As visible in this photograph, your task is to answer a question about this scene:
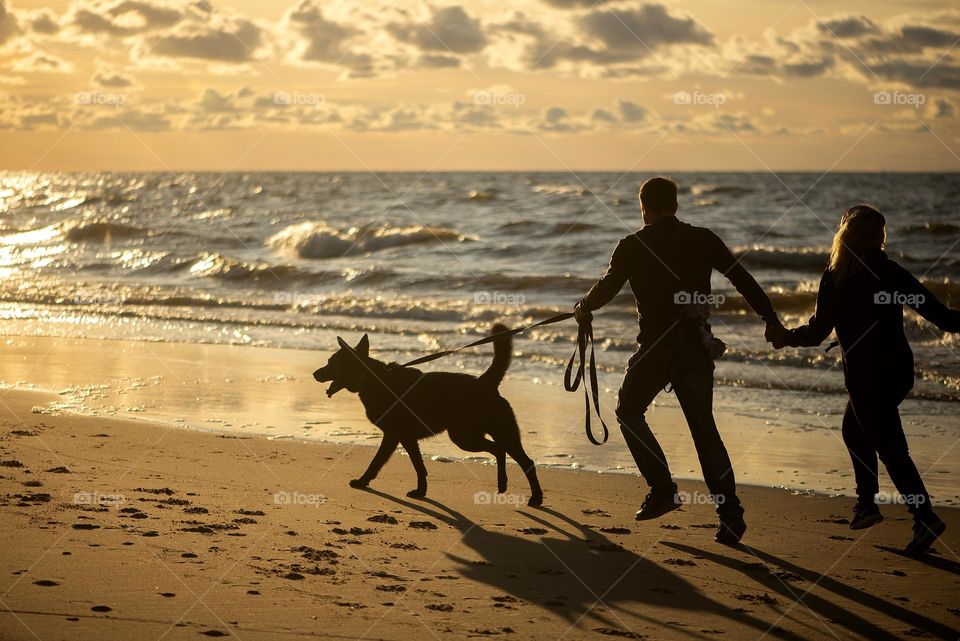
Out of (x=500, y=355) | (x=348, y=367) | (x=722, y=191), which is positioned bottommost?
(x=348, y=367)

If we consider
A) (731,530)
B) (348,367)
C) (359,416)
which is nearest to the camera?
(731,530)

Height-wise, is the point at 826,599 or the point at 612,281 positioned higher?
the point at 612,281

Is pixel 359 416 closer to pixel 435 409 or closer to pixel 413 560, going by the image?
pixel 435 409

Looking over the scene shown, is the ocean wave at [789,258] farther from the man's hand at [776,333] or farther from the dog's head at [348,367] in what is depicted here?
the man's hand at [776,333]

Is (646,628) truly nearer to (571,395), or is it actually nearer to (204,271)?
(571,395)

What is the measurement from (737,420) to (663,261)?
13.7ft

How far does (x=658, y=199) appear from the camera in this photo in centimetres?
518

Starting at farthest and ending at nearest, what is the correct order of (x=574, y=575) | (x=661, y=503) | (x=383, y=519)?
1. (x=383, y=519)
2. (x=661, y=503)
3. (x=574, y=575)

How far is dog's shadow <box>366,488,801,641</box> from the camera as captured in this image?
4.22 m

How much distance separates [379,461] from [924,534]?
10.6 feet

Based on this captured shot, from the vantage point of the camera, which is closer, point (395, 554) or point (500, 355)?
point (395, 554)

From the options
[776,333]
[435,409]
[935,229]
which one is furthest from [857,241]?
[935,229]

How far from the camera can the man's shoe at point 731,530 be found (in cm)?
511

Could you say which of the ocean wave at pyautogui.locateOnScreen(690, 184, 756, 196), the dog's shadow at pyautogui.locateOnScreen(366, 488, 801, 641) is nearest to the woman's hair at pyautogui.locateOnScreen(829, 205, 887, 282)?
the dog's shadow at pyautogui.locateOnScreen(366, 488, 801, 641)
